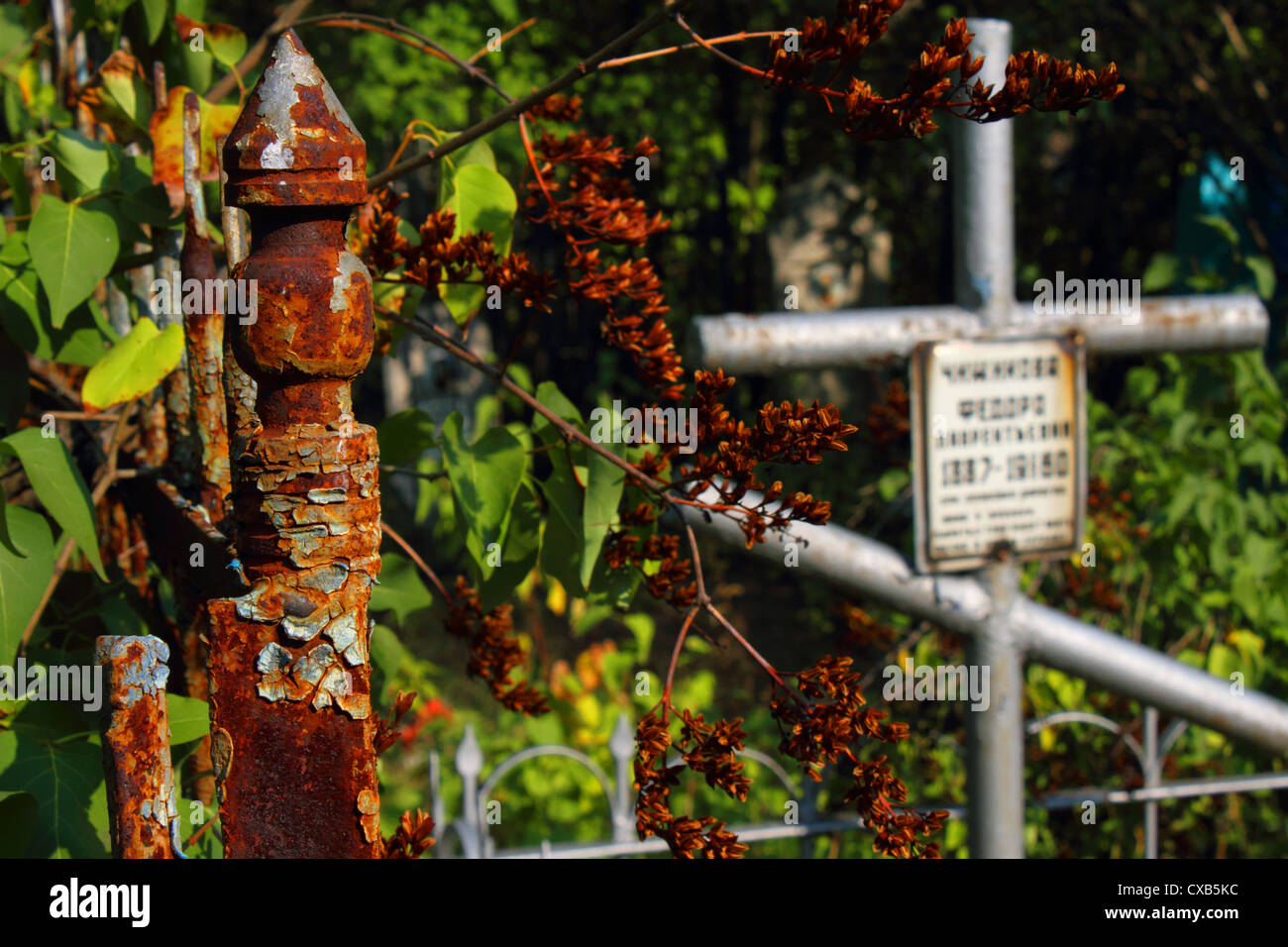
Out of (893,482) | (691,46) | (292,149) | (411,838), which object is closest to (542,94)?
(691,46)

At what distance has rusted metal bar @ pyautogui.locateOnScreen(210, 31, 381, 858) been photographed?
833 millimetres

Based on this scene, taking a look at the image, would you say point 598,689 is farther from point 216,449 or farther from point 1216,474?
point 216,449

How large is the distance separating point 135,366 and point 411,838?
0.60 meters

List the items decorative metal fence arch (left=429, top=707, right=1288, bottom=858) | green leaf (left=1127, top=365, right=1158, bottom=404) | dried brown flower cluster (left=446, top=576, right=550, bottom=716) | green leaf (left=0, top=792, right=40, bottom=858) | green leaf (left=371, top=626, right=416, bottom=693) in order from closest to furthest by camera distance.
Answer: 1. green leaf (left=0, top=792, right=40, bottom=858)
2. dried brown flower cluster (left=446, top=576, right=550, bottom=716)
3. green leaf (left=371, top=626, right=416, bottom=693)
4. decorative metal fence arch (left=429, top=707, right=1288, bottom=858)
5. green leaf (left=1127, top=365, right=1158, bottom=404)

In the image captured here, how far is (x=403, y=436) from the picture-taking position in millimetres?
1487

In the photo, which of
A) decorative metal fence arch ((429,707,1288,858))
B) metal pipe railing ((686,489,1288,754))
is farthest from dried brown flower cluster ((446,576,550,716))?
decorative metal fence arch ((429,707,1288,858))

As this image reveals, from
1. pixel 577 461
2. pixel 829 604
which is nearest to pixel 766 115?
Result: pixel 829 604

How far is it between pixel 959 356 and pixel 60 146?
1.67 meters

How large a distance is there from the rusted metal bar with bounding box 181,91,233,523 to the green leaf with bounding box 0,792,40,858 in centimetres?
32

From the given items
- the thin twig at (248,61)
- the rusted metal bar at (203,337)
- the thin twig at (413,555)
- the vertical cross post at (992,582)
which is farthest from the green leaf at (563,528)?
the vertical cross post at (992,582)

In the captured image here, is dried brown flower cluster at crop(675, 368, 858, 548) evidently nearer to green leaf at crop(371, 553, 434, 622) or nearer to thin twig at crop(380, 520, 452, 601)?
thin twig at crop(380, 520, 452, 601)

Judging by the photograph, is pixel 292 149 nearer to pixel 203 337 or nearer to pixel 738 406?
pixel 203 337

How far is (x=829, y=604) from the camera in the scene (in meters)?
5.24

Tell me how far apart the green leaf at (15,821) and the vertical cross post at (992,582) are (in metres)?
1.87
